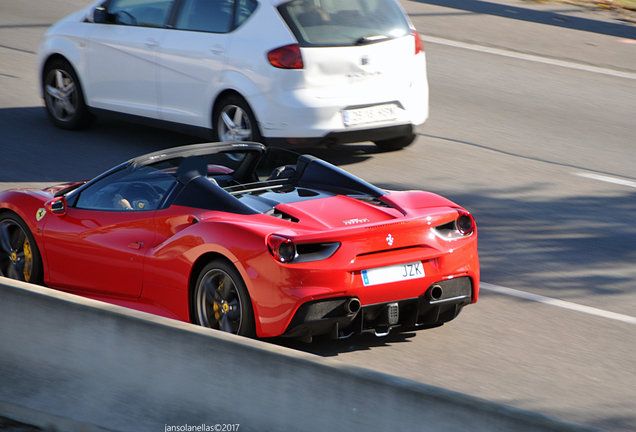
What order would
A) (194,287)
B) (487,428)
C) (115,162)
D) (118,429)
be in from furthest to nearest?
(115,162), (194,287), (118,429), (487,428)

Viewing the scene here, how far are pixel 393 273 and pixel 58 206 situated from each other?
2.41 m

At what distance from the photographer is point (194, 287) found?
5359mm

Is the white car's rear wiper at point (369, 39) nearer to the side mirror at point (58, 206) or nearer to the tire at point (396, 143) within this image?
the tire at point (396, 143)

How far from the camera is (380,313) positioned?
5.13 metres

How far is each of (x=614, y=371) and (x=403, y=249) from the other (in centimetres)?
141

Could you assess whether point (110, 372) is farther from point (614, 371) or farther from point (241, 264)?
point (614, 371)

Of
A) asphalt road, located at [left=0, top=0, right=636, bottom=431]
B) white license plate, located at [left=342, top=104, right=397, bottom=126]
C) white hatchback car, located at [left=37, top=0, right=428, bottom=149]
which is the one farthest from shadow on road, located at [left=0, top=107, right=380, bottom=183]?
white license plate, located at [left=342, top=104, right=397, bottom=126]

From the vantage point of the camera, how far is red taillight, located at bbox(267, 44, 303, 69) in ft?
28.3

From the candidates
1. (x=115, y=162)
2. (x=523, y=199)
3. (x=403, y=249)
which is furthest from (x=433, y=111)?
(x=403, y=249)

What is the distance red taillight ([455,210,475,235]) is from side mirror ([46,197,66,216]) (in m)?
2.62

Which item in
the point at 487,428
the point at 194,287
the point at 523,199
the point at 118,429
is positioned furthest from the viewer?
the point at 523,199

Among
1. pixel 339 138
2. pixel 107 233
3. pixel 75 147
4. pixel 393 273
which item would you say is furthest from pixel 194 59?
pixel 393 273

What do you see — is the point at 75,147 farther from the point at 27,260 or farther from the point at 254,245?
the point at 254,245

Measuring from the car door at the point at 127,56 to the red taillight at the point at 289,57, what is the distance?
1577mm
